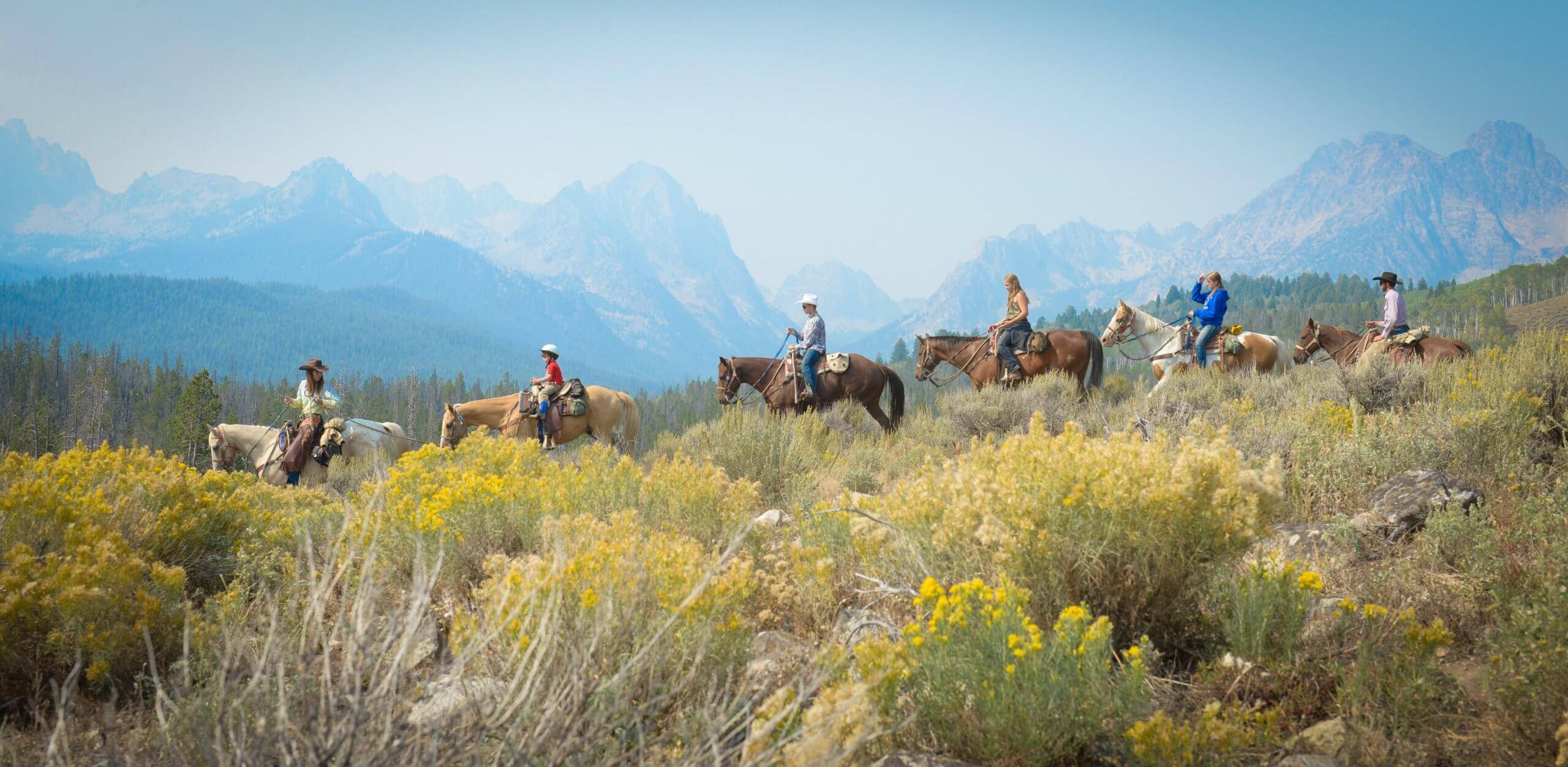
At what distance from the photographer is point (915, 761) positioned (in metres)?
2.80

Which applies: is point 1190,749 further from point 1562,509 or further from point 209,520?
point 209,520

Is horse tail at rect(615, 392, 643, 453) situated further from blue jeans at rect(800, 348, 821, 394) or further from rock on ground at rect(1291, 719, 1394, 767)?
rock on ground at rect(1291, 719, 1394, 767)

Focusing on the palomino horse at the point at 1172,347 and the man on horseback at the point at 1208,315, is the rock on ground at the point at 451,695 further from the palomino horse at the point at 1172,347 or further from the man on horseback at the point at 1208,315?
the man on horseback at the point at 1208,315

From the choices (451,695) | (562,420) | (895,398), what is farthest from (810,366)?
(451,695)

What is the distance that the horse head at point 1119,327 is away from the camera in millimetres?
14508

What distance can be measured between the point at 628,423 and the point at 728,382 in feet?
6.94

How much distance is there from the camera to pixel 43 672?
3773 mm

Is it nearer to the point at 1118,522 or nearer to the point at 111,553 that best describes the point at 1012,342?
the point at 1118,522

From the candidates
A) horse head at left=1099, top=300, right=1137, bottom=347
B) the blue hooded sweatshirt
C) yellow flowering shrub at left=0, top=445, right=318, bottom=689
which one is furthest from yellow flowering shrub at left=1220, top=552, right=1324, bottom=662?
horse head at left=1099, top=300, right=1137, bottom=347

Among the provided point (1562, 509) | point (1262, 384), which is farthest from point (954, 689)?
point (1262, 384)

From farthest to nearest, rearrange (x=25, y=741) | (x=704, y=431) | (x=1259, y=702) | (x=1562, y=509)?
(x=704, y=431) → (x=1562, y=509) → (x=25, y=741) → (x=1259, y=702)

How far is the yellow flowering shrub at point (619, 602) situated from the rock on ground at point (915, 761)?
0.77 meters

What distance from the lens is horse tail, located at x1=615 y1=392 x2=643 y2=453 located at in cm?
1478

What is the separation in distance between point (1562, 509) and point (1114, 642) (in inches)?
109
